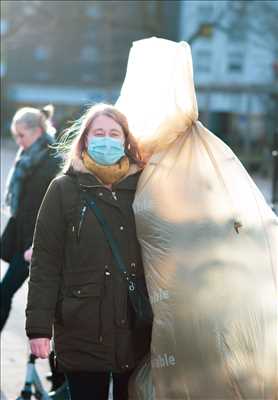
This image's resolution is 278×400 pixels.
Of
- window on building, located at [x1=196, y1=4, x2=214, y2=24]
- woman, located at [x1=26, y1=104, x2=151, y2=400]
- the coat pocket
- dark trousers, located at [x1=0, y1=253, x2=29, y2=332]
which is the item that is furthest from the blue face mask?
window on building, located at [x1=196, y1=4, x2=214, y2=24]

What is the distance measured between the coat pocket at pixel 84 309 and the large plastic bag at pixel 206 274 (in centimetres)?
21

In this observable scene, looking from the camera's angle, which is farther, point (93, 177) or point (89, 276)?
point (93, 177)

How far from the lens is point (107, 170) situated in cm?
290

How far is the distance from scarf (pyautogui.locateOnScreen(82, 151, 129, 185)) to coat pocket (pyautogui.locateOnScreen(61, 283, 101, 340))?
417 millimetres

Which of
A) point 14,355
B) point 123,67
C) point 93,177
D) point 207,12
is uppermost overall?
point 207,12

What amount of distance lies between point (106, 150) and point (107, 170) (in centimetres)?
8

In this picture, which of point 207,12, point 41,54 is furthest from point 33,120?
point 41,54

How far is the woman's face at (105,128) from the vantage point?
293 centimetres

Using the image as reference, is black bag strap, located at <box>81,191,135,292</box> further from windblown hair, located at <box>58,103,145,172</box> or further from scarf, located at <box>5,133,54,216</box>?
scarf, located at <box>5,133,54,216</box>

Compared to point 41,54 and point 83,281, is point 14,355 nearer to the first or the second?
point 83,281

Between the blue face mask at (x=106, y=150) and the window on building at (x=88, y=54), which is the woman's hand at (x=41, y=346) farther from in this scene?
the window on building at (x=88, y=54)

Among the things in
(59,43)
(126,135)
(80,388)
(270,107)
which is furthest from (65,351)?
(59,43)

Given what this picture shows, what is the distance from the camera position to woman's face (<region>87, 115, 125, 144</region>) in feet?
9.60

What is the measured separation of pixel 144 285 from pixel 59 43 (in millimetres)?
43464
